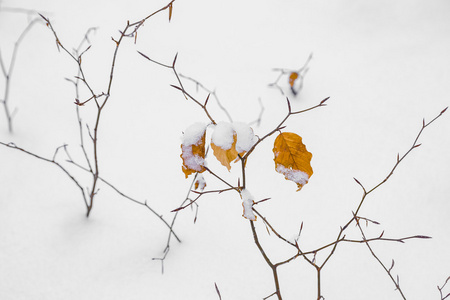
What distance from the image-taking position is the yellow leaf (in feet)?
2.08

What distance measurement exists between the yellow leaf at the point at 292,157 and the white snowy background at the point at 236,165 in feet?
1.83

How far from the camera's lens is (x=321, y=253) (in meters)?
1.14

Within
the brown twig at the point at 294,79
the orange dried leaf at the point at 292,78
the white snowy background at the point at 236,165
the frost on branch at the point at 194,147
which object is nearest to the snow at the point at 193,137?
the frost on branch at the point at 194,147

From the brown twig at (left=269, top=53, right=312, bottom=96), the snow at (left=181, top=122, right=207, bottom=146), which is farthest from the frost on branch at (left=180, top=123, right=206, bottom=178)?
the brown twig at (left=269, top=53, right=312, bottom=96)

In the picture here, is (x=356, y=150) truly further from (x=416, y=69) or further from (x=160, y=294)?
(x=160, y=294)

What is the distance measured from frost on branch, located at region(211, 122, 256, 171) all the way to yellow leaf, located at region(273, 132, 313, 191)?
65 mm

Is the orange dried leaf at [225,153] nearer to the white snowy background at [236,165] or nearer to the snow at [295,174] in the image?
the snow at [295,174]

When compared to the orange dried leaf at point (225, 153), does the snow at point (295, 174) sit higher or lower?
higher

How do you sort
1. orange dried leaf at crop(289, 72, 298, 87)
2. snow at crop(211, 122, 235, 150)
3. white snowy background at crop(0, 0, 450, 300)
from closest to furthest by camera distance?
snow at crop(211, 122, 235, 150)
white snowy background at crop(0, 0, 450, 300)
orange dried leaf at crop(289, 72, 298, 87)

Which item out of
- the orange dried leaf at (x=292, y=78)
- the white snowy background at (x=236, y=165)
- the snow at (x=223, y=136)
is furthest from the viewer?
the orange dried leaf at (x=292, y=78)

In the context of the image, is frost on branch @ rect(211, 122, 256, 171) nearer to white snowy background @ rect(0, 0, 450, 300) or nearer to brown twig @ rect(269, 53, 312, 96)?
white snowy background @ rect(0, 0, 450, 300)

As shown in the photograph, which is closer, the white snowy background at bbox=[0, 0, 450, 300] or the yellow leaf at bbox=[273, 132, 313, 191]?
the yellow leaf at bbox=[273, 132, 313, 191]

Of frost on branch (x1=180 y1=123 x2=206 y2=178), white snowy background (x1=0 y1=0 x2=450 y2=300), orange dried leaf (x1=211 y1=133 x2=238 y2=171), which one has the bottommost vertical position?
orange dried leaf (x1=211 y1=133 x2=238 y2=171)

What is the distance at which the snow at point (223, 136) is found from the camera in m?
0.59
